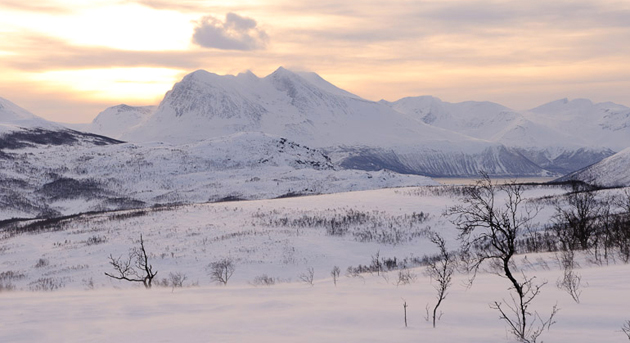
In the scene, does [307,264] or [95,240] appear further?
[95,240]

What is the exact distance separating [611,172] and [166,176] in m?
99.9

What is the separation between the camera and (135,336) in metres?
12.0

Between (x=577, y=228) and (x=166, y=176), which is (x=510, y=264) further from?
(x=166, y=176)

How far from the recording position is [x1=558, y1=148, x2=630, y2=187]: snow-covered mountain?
113 meters

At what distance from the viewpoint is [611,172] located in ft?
388

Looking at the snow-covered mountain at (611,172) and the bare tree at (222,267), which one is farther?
the snow-covered mountain at (611,172)

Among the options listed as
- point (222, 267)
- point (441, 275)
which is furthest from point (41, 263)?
point (441, 275)

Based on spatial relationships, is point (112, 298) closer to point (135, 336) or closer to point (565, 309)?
point (135, 336)

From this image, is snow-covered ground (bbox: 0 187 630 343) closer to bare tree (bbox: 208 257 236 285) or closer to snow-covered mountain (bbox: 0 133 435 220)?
bare tree (bbox: 208 257 236 285)

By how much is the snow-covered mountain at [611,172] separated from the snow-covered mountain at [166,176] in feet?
110

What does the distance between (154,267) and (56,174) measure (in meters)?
120

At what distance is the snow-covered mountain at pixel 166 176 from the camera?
11900 cm

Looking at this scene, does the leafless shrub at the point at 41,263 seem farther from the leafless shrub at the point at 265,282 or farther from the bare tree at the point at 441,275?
the bare tree at the point at 441,275

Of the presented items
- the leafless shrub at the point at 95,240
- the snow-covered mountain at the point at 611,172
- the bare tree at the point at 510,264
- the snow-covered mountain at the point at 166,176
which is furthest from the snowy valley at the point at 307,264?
the snow-covered mountain at the point at 166,176
